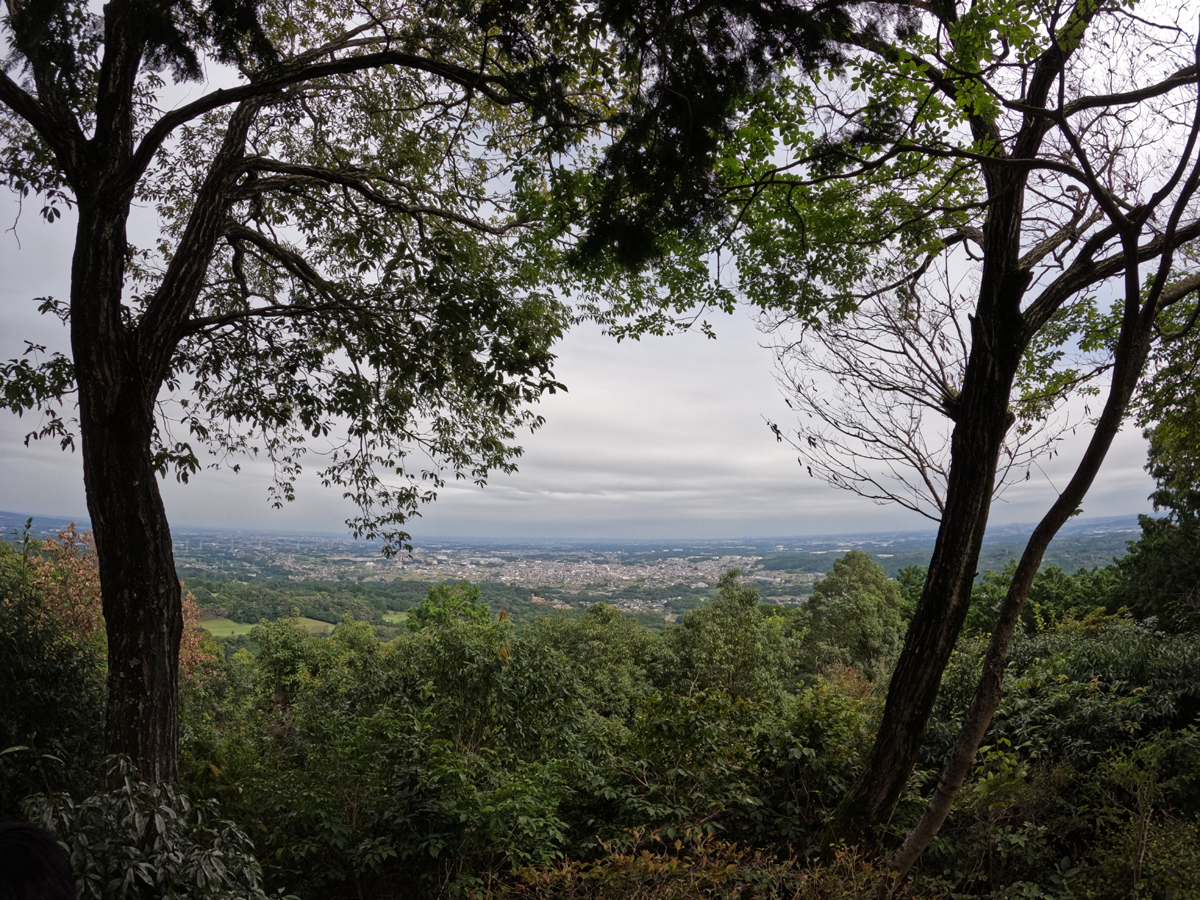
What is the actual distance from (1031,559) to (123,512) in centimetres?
465

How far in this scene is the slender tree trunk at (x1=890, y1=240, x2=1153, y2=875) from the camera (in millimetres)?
2812

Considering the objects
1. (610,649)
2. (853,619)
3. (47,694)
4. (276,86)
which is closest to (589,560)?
(853,619)

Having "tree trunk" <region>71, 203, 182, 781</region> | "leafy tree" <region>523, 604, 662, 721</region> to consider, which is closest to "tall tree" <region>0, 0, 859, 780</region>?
"tree trunk" <region>71, 203, 182, 781</region>

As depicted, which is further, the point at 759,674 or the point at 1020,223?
the point at 759,674

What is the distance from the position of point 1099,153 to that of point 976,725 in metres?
3.32

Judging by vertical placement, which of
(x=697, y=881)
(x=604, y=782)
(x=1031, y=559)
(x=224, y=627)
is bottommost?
(x=224, y=627)

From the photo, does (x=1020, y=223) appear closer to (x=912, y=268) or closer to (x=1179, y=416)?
(x=912, y=268)

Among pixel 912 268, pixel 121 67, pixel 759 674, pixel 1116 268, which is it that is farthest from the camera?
pixel 759 674

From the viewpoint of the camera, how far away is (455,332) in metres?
4.02

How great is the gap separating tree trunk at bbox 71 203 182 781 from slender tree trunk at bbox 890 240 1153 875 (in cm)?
389

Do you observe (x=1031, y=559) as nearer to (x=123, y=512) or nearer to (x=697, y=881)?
(x=697, y=881)

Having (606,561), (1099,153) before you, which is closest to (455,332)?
(1099,153)

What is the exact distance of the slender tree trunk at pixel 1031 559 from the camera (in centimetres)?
281

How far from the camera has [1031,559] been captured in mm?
2975
